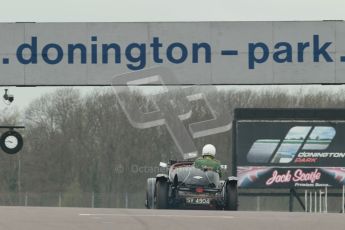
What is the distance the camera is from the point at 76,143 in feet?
242

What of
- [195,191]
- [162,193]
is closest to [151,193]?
[162,193]

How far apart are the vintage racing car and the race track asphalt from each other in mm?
5227

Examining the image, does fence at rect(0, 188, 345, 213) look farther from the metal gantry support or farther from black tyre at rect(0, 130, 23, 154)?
black tyre at rect(0, 130, 23, 154)

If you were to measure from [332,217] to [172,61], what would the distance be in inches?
593

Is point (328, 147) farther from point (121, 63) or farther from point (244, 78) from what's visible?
point (121, 63)

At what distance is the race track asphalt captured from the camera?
15445mm

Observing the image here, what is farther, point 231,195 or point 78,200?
point 78,200

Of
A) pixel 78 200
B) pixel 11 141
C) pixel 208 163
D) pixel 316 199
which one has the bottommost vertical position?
pixel 78 200

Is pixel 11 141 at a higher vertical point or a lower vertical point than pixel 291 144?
A: higher

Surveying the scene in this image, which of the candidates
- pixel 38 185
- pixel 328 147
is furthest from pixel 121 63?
pixel 38 185

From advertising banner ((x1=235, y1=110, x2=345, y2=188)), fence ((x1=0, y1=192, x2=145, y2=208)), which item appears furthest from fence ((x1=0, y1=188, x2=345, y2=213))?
advertising banner ((x1=235, y1=110, x2=345, y2=188))

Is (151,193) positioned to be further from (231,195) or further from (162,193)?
(231,195)

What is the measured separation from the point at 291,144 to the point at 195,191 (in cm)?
1351

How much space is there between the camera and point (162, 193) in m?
23.2
